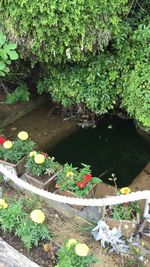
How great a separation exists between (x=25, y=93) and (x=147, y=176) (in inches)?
81.9

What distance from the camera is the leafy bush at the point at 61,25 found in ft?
12.0

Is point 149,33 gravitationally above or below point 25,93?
above

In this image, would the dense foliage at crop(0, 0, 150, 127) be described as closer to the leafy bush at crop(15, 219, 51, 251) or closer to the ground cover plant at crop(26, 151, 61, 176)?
the ground cover plant at crop(26, 151, 61, 176)

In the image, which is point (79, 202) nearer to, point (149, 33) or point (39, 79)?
point (149, 33)

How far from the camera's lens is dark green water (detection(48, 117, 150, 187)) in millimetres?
4840

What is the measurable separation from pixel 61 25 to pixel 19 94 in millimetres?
1800

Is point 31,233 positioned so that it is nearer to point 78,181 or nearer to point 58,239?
point 58,239

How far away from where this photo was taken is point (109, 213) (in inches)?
134

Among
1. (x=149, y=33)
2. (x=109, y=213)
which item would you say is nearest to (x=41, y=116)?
(x=149, y=33)

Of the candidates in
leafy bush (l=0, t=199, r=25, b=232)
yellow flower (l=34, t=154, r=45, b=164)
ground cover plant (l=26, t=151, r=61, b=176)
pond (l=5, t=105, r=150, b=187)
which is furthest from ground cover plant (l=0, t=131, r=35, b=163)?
pond (l=5, t=105, r=150, b=187)

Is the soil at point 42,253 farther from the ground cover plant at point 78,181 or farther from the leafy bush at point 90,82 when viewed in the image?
the leafy bush at point 90,82

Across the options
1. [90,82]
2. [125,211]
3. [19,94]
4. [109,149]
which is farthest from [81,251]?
[19,94]

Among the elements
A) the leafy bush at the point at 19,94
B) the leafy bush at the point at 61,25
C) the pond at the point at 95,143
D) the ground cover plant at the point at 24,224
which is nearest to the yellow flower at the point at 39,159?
the ground cover plant at the point at 24,224

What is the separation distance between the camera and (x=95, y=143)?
527cm
